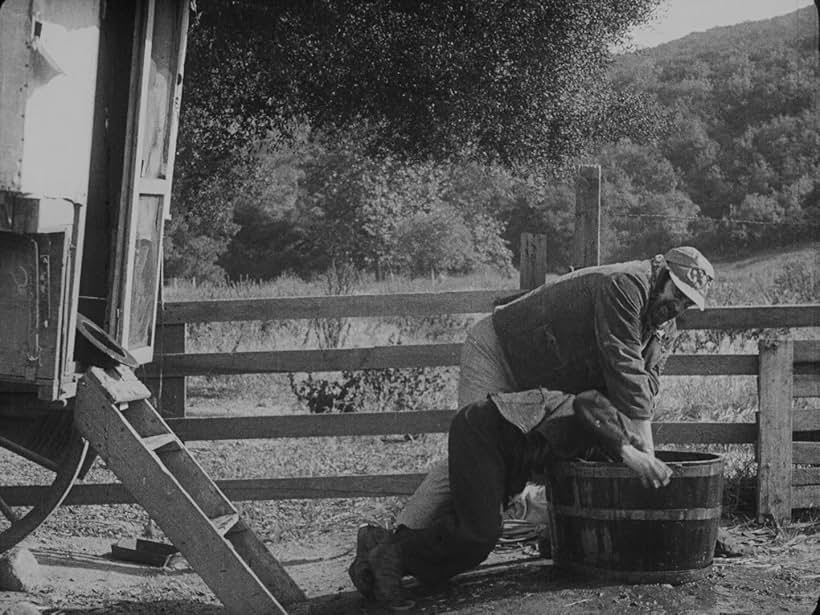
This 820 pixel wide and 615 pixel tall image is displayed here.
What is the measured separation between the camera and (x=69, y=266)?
479 cm

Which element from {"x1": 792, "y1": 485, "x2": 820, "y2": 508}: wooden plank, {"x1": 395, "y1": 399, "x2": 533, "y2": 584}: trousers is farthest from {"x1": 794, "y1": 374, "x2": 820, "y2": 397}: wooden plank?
→ {"x1": 395, "y1": 399, "x2": 533, "y2": 584}: trousers

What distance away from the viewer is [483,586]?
513cm

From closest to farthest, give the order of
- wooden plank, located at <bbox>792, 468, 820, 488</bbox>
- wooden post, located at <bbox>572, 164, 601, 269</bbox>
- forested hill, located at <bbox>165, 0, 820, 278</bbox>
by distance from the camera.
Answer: wooden plank, located at <bbox>792, 468, 820, 488</bbox> → wooden post, located at <bbox>572, 164, 601, 269</bbox> → forested hill, located at <bbox>165, 0, 820, 278</bbox>

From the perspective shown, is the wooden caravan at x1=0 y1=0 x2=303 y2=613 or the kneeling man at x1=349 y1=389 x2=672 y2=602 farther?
the kneeling man at x1=349 y1=389 x2=672 y2=602

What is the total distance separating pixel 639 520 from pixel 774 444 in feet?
7.65

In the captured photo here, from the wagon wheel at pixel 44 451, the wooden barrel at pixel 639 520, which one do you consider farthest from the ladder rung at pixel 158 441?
the wooden barrel at pixel 639 520

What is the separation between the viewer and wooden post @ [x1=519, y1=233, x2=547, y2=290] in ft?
22.7

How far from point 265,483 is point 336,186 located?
23.3 metres

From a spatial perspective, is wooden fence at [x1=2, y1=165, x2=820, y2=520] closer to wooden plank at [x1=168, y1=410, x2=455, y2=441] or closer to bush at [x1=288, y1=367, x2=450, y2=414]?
wooden plank at [x1=168, y1=410, x2=455, y2=441]

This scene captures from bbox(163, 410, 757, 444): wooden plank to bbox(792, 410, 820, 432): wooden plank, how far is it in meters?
0.33

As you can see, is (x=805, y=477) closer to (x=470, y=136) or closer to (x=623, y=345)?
(x=623, y=345)

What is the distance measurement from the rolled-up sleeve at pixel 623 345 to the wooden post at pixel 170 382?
3.25 m

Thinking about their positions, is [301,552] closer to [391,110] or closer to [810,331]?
[391,110]

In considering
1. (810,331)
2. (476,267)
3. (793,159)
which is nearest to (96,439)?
(810,331)
